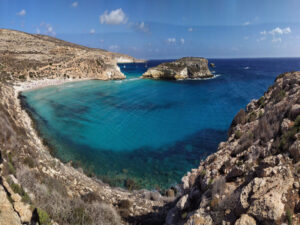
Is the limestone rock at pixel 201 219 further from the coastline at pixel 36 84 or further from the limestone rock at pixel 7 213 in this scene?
the coastline at pixel 36 84

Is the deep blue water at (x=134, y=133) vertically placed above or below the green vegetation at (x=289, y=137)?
below

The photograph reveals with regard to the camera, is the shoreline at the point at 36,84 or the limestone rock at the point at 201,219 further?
the shoreline at the point at 36,84

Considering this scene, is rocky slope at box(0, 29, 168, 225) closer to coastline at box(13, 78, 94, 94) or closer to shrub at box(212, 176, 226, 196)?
shrub at box(212, 176, 226, 196)

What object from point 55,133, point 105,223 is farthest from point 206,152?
point 55,133

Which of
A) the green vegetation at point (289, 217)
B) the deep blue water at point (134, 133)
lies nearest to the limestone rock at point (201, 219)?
the green vegetation at point (289, 217)

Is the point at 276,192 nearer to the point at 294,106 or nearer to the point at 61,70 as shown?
the point at 294,106

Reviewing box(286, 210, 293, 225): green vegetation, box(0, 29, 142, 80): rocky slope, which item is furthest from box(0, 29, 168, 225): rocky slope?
box(0, 29, 142, 80): rocky slope
